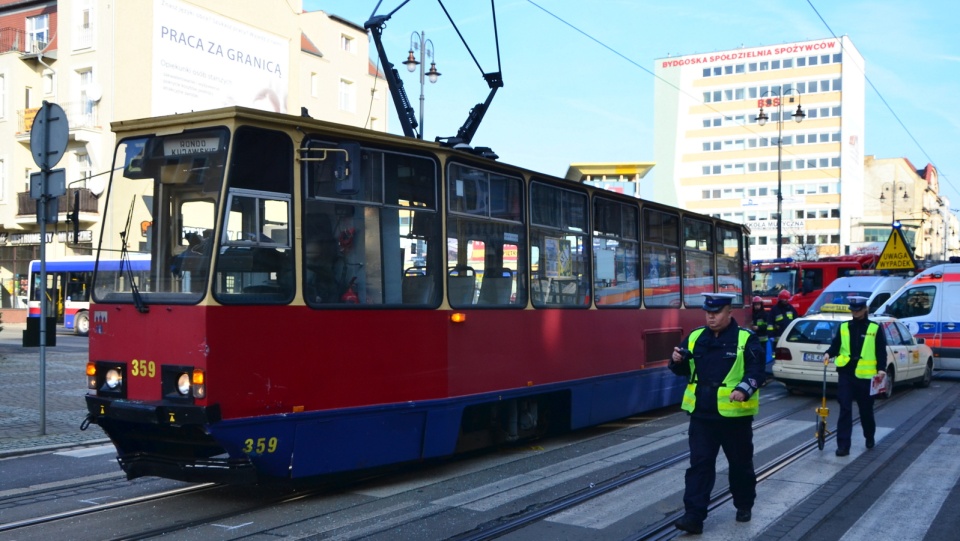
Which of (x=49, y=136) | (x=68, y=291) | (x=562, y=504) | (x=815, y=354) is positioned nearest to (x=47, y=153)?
(x=49, y=136)

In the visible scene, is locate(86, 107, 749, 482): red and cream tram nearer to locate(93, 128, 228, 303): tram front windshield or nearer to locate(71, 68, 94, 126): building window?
locate(93, 128, 228, 303): tram front windshield

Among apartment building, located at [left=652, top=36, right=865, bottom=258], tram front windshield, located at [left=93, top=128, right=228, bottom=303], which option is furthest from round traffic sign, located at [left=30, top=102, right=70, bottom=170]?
apartment building, located at [left=652, top=36, right=865, bottom=258]

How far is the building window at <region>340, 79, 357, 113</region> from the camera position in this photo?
46.8 metres

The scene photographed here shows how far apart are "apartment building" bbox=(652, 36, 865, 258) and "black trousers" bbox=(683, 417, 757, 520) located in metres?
81.8

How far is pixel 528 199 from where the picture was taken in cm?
971

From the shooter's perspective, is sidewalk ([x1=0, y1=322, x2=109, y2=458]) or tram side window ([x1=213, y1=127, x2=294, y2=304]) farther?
sidewalk ([x1=0, y1=322, x2=109, y2=458])

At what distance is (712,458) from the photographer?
6.53 meters

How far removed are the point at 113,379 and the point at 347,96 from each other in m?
41.5

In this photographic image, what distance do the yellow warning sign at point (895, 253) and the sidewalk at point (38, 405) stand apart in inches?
794

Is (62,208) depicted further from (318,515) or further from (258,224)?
(318,515)

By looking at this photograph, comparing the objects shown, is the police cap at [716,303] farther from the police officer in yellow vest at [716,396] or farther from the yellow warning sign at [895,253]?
the yellow warning sign at [895,253]

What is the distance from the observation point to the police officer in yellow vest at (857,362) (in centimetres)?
968

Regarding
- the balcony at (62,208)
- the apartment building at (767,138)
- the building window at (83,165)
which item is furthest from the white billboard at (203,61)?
the apartment building at (767,138)

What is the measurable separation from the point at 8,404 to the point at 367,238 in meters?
8.80
